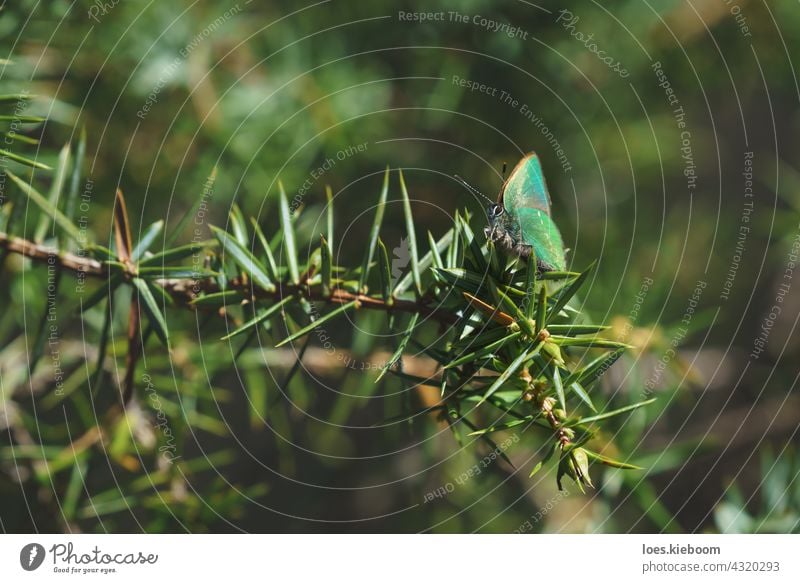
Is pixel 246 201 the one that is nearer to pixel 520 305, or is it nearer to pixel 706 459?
pixel 520 305

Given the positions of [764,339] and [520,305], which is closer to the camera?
[520,305]

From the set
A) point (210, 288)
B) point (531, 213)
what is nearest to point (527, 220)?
point (531, 213)

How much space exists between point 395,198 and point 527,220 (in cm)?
46

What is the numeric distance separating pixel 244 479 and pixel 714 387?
0.65 meters

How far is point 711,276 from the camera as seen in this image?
3.28 ft

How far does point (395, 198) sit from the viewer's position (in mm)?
891
